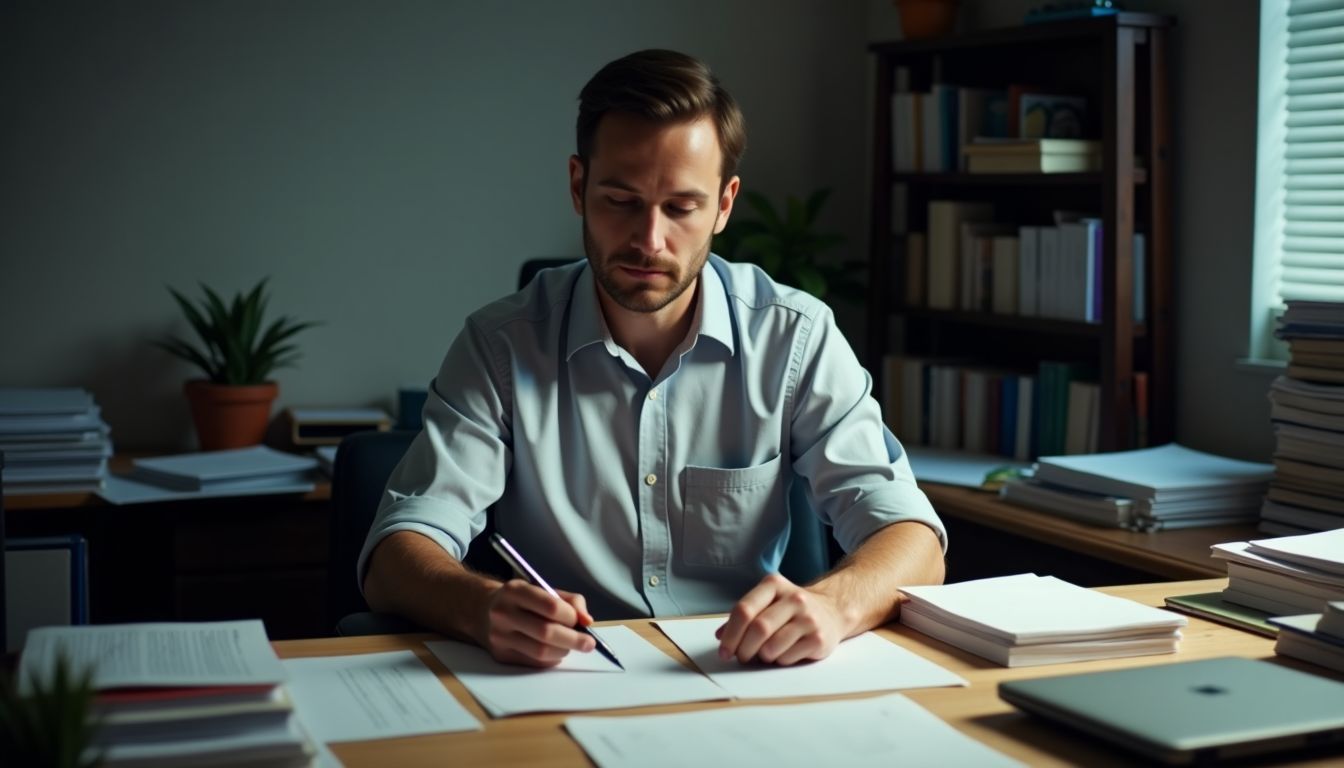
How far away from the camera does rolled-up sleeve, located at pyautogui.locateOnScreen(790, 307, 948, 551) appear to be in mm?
1858

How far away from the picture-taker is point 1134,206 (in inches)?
116

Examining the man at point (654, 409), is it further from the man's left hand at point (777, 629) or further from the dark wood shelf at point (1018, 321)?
the dark wood shelf at point (1018, 321)

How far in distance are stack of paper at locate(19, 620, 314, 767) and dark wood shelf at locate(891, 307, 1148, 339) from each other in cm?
215

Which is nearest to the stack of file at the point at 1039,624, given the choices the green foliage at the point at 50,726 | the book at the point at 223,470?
the green foliage at the point at 50,726

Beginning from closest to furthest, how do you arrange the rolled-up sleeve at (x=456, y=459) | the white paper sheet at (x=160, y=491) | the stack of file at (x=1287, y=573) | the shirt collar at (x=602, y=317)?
the stack of file at (x=1287, y=573)
the rolled-up sleeve at (x=456, y=459)
the shirt collar at (x=602, y=317)
the white paper sheet at (x=160, y=491)

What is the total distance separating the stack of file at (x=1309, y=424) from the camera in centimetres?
235

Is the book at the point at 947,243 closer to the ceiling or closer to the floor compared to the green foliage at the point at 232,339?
closer to the ceiling

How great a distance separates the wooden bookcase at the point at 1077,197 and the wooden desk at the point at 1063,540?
0.35 m

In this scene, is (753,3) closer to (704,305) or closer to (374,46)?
(374,46)

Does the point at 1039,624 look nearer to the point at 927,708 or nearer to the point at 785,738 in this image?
the point at 927,708

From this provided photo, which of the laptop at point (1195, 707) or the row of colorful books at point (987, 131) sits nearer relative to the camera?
the laptop at point (1195, 707)

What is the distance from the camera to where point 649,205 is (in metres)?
1.86

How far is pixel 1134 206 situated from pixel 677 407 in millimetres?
1420

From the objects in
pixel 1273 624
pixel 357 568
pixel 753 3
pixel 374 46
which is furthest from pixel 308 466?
pixel 1273 624
